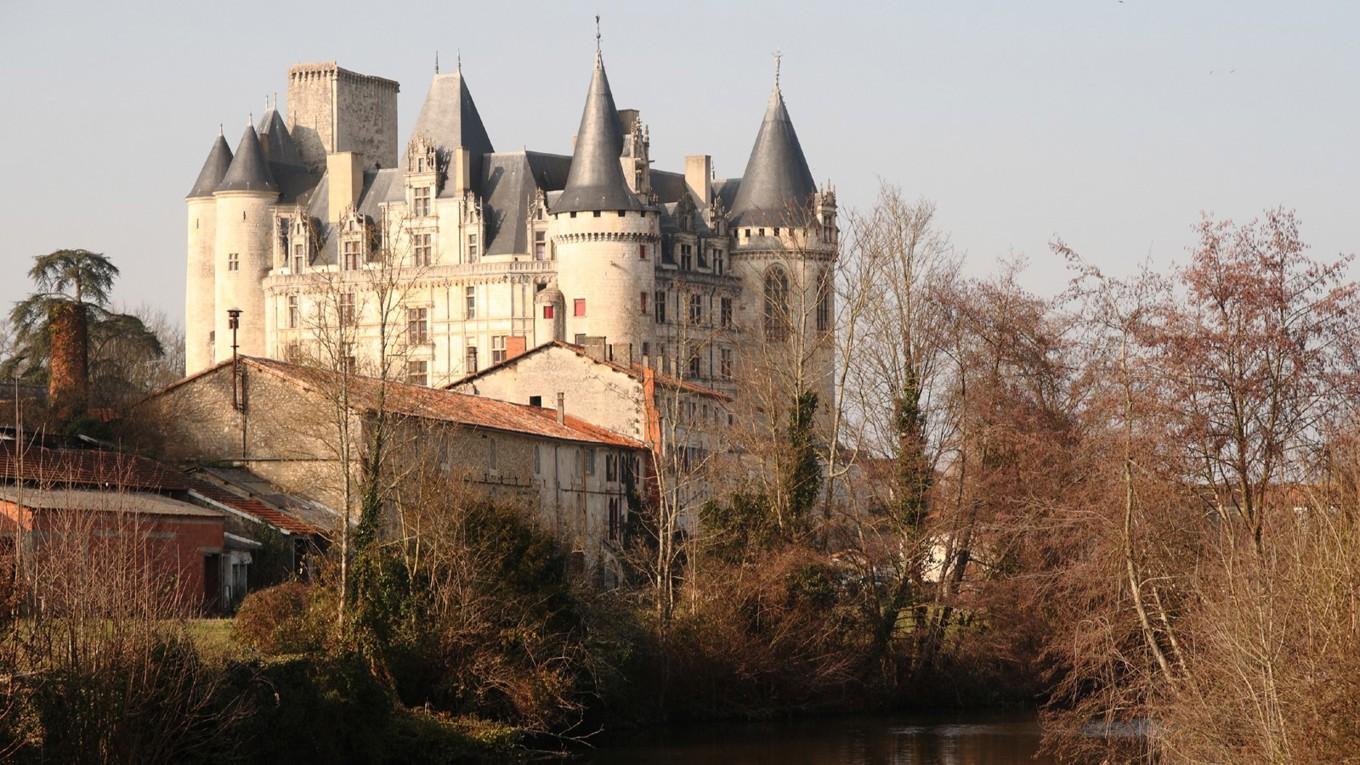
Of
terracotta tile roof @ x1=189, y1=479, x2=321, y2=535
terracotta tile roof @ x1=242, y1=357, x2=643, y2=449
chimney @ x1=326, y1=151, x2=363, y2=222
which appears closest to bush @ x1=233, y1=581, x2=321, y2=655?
terracotta tile roof @ x1=242, y1=357, x2=643, y2=449

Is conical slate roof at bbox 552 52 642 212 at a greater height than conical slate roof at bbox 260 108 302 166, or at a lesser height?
lesser

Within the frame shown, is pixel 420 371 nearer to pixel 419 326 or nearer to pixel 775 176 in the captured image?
pixel 419 326

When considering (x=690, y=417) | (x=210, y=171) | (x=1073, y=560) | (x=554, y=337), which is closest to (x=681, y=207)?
(x=554, y=337)

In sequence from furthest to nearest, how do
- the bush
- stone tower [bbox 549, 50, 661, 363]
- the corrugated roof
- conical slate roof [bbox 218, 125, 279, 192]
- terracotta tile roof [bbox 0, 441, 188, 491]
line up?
conical slate roof [bbox 218, 125, 279, 192], stone tower [bbox 549, 50, 661, 363], terracotta tile roof [bbox 0, 441, 188, 491], the corrugated roof, the bush

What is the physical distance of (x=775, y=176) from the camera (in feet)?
243

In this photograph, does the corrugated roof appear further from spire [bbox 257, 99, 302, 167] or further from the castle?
spire [bbox 257, 99, 302, 167]

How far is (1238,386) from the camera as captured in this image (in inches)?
923

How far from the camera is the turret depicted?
260 feet

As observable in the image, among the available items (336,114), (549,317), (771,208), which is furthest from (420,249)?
(336,114)

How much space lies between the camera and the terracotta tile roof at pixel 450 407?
3566 centimetres

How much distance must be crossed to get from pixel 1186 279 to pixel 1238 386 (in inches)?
53.2

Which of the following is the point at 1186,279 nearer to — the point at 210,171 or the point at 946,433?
the point at 946,433

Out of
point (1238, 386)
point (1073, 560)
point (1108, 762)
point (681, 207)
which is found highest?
point (681, 207)

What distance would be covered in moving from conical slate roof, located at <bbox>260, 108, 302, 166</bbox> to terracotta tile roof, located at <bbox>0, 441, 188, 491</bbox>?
158 feet
